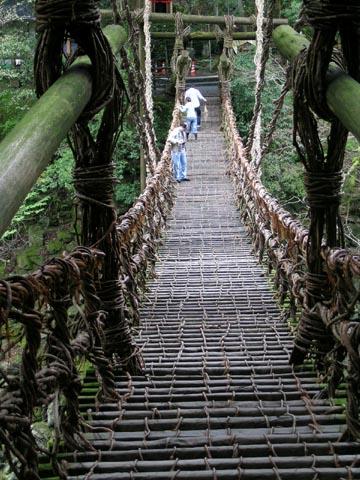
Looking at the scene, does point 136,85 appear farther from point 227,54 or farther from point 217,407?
point 227,54

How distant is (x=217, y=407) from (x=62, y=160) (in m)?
9.00

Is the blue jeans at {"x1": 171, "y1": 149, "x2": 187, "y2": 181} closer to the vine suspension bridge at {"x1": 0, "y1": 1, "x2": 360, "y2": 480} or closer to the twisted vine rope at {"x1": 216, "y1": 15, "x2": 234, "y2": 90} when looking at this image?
the twisted vine rope at {"x1": 216, "y1": 15, "x2": 234, "y2": 90}

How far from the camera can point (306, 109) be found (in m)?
2.16

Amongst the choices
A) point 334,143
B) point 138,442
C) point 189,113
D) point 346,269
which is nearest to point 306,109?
point 334,143

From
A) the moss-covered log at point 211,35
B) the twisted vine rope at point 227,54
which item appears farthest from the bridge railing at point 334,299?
the moss-covered log at point 211,35

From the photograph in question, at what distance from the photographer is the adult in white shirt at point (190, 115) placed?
945 cm

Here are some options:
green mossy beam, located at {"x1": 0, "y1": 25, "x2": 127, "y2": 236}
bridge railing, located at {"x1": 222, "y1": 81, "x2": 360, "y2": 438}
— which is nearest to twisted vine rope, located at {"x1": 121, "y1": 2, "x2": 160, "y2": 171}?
bridge railing, located at {"x1": 222, "y1": 81, "x2": 360, "y2": 438}

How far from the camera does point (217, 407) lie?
6.22 ft

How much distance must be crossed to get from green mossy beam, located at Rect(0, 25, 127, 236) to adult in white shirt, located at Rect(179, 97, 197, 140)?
7.64 metres

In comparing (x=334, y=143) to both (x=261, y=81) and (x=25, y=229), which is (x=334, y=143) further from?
(x=25, y=229)

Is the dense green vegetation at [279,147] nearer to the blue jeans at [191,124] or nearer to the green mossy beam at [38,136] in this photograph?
the blue jeans at [191,124]

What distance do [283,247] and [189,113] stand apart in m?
6.74

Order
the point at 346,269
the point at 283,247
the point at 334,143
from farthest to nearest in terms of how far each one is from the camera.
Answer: the point at 283,247 < the point at 334,143 < the point at 346,269

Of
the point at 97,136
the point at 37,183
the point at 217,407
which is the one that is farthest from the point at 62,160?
the point at 217,407
